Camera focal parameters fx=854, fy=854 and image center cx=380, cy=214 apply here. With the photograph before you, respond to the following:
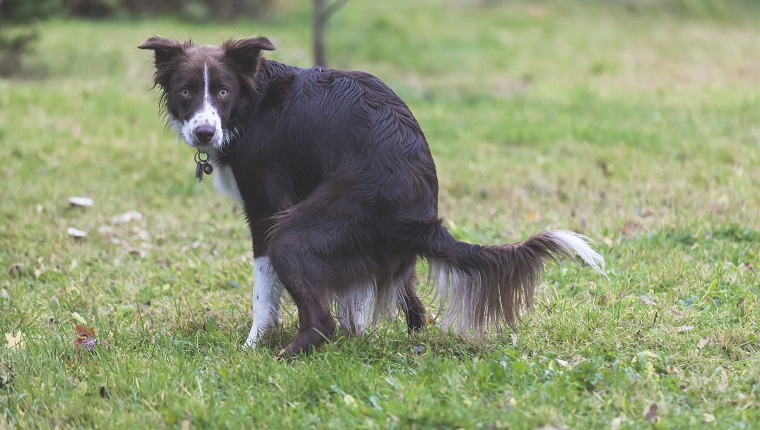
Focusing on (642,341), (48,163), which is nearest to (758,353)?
(642,341)

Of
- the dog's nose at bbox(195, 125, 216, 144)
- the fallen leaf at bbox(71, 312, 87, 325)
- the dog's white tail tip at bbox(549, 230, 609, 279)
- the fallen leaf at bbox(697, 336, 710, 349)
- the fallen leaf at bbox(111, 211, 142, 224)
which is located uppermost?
the dog's nose at bbox(195, 125, 216, 144)

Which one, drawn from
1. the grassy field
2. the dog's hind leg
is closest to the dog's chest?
the grassy field

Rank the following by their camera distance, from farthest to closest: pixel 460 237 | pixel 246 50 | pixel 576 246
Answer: pixel 460 237 → pixel 246 50 → pixel 576 246

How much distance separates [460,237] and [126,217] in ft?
8.98

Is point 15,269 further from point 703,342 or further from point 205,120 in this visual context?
point 703,342

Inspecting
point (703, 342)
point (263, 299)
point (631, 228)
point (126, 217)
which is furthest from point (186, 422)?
point (631, 228)

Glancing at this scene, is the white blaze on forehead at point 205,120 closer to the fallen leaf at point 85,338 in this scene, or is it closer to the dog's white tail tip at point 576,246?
the fallen leaf at point 85,338

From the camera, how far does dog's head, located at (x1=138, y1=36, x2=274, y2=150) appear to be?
13.7 feet

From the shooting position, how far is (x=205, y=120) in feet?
13.5

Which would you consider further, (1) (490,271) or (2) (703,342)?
(2) (703,342)

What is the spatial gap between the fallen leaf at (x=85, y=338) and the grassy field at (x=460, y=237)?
0.07 metres

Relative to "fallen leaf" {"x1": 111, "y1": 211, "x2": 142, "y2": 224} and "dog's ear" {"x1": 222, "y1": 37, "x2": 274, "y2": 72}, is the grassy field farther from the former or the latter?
"dog's ear" {"x1": 222, "y1": 37, "x2": 274, "y2": 72}

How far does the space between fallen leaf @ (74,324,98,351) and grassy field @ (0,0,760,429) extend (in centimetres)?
7

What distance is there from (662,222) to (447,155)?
2.85m
